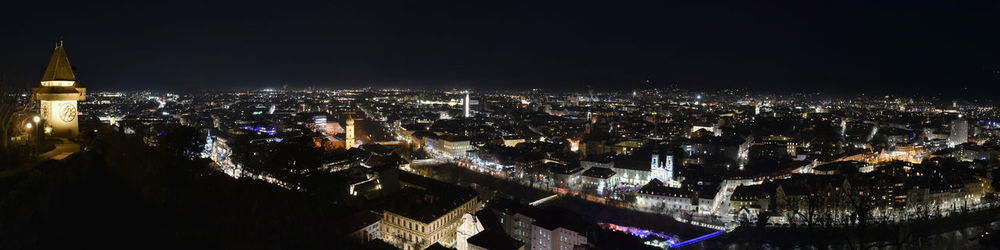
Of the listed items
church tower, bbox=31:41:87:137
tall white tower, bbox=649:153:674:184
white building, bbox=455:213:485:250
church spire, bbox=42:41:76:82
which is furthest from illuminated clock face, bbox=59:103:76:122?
tall white tower, bbox=649:153:674:184

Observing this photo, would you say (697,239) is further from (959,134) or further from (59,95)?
(959,134)

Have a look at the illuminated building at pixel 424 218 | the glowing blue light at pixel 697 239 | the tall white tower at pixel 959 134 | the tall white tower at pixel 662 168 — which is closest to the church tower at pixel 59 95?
the illuminated building at pixel 424 218

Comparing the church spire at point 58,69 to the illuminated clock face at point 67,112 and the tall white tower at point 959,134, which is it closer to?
the illuminated clock face at point 67,112

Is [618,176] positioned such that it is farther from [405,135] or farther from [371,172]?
[405,135]

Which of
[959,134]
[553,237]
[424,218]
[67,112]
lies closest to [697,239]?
[553,237]

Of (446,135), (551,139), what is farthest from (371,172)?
(551,139)

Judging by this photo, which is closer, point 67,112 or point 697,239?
point 67,112
